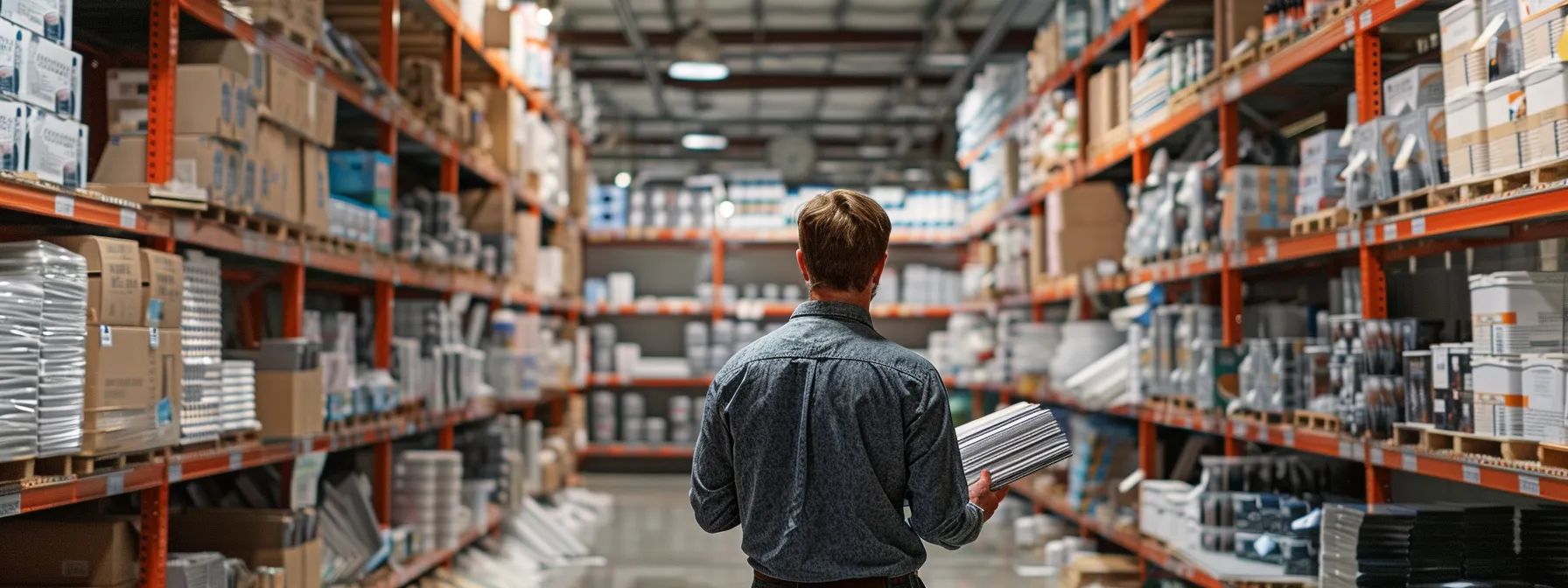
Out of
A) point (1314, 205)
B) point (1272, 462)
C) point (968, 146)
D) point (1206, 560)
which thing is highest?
point (968, 146)

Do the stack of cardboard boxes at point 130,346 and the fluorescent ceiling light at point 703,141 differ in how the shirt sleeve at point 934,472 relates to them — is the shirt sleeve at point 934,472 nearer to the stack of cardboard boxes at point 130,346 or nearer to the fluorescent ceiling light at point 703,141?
the stack of cardboard boxes at point 130,346

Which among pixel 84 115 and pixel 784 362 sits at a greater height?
pixel 84 115

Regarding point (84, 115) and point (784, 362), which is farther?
point (84, 115)

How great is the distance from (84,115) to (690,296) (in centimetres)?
984

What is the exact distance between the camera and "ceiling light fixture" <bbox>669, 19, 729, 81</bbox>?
9859 millimetres

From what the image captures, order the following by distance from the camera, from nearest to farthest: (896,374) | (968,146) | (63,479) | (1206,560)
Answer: (896,374) < (63,479) < (1206,560) < (968,146)

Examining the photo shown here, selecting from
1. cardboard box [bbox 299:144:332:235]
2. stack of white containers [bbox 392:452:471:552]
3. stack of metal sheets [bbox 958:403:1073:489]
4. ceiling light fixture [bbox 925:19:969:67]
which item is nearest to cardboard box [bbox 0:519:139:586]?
cardboard box [bbox 299:144:332:235]

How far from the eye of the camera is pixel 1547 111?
3.36 m

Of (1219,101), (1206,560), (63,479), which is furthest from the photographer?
(1219,101)

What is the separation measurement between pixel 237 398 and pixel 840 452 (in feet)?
9.44

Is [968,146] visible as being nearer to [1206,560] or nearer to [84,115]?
[1206,560]

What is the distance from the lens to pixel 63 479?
11.1 feet

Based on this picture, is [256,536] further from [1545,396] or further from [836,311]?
[1545,396]

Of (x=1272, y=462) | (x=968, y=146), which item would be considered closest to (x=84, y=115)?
(x=1272, y=462)
